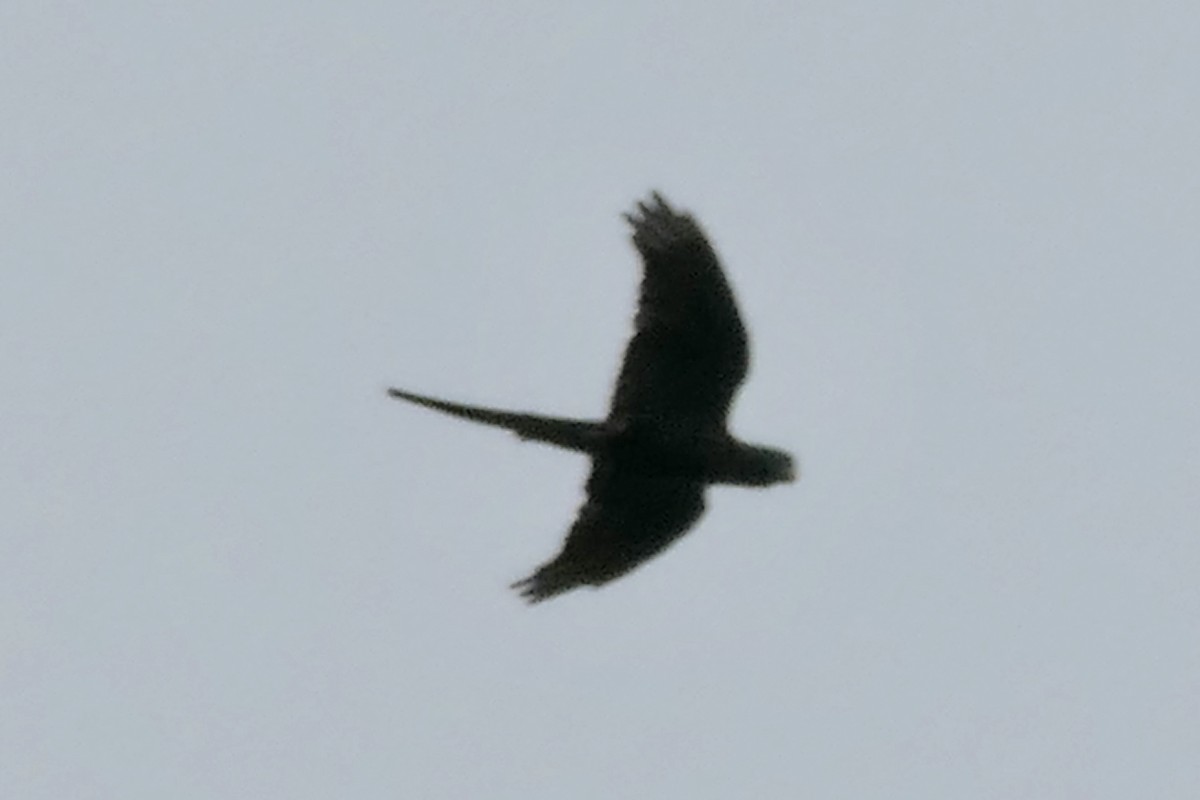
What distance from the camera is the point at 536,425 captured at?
29.8 m

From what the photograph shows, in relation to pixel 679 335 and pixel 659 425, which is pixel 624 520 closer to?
pixel 659 425

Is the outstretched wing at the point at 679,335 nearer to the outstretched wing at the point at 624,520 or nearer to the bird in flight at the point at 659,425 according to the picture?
the bird in flight at the point at 659,425

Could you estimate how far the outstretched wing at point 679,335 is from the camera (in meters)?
29.6

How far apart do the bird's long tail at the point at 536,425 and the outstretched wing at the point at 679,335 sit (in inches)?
9.8

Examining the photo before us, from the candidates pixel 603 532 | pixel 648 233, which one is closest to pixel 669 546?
pixel 603 532

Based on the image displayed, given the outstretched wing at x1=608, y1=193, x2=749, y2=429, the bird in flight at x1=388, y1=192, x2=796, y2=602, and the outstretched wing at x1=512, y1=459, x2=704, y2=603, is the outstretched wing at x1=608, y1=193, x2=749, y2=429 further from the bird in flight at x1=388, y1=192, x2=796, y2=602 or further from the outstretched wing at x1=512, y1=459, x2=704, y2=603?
the outstretched wing at x1=512, y1=459, x2=704, y2=603

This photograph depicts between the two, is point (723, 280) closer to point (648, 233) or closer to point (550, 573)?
point (648, 233)

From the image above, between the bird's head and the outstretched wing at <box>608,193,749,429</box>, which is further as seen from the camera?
the bird's head

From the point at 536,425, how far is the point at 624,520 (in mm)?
1176

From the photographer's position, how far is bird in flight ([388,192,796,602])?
2964 cm

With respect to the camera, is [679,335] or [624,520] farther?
[624,520]

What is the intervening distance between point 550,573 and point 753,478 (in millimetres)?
1675

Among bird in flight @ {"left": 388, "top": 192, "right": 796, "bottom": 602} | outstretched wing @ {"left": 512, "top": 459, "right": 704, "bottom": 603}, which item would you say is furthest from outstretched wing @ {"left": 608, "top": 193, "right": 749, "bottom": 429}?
outstretched wing @ {"left": 512, "top": 459, "right": 704, "bottom": 603}

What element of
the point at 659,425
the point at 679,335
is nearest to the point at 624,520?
the point at 659,425
